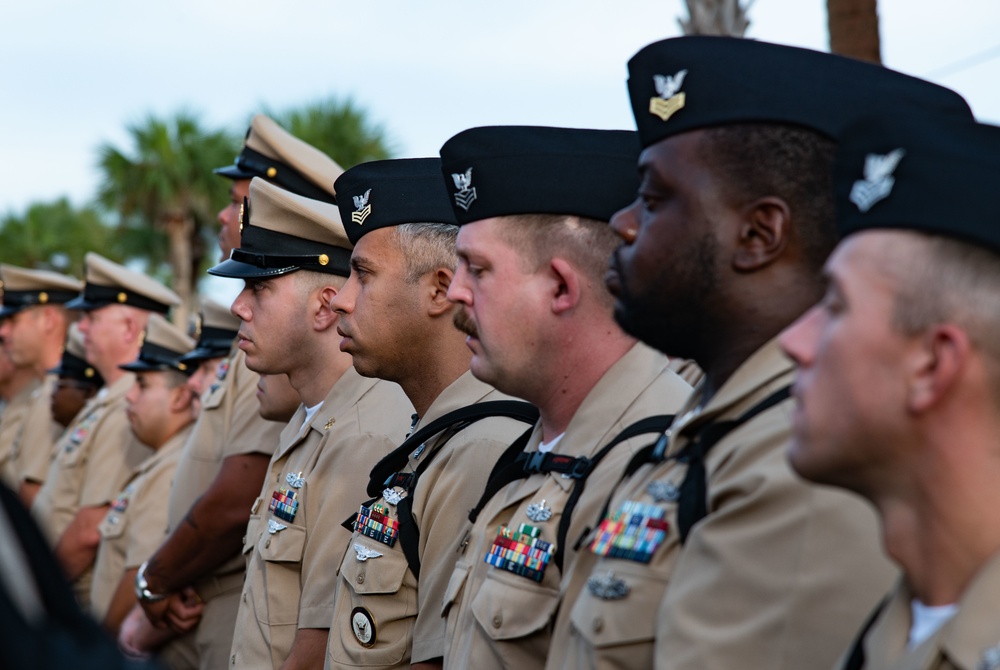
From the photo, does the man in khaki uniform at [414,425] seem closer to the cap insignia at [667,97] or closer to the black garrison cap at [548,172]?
the black garrison cap at [548,172]

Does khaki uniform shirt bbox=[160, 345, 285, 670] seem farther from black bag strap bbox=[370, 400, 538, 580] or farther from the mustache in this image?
the mustache

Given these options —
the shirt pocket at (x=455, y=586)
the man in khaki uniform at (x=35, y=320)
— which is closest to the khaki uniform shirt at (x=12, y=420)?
the man in khaki uniform at (x=35, y=320)

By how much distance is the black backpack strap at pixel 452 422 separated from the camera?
158 inches

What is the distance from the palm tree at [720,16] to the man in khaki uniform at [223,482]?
14.2 feet

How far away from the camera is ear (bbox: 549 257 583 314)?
338 centimetres

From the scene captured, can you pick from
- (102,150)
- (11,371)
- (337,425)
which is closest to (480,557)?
(337,425)

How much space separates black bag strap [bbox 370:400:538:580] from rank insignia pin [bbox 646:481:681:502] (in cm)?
145

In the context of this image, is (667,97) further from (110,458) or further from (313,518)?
(110,458)

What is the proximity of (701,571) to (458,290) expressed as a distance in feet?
4.75

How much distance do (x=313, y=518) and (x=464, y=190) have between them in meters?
1.53

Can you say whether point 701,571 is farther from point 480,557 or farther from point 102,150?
point 102,150

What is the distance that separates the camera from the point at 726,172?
2.61 m

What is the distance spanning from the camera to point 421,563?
12.7 ft

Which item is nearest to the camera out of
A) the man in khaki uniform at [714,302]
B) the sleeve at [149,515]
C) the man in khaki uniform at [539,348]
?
the man in khaki uniform at [714,302]
